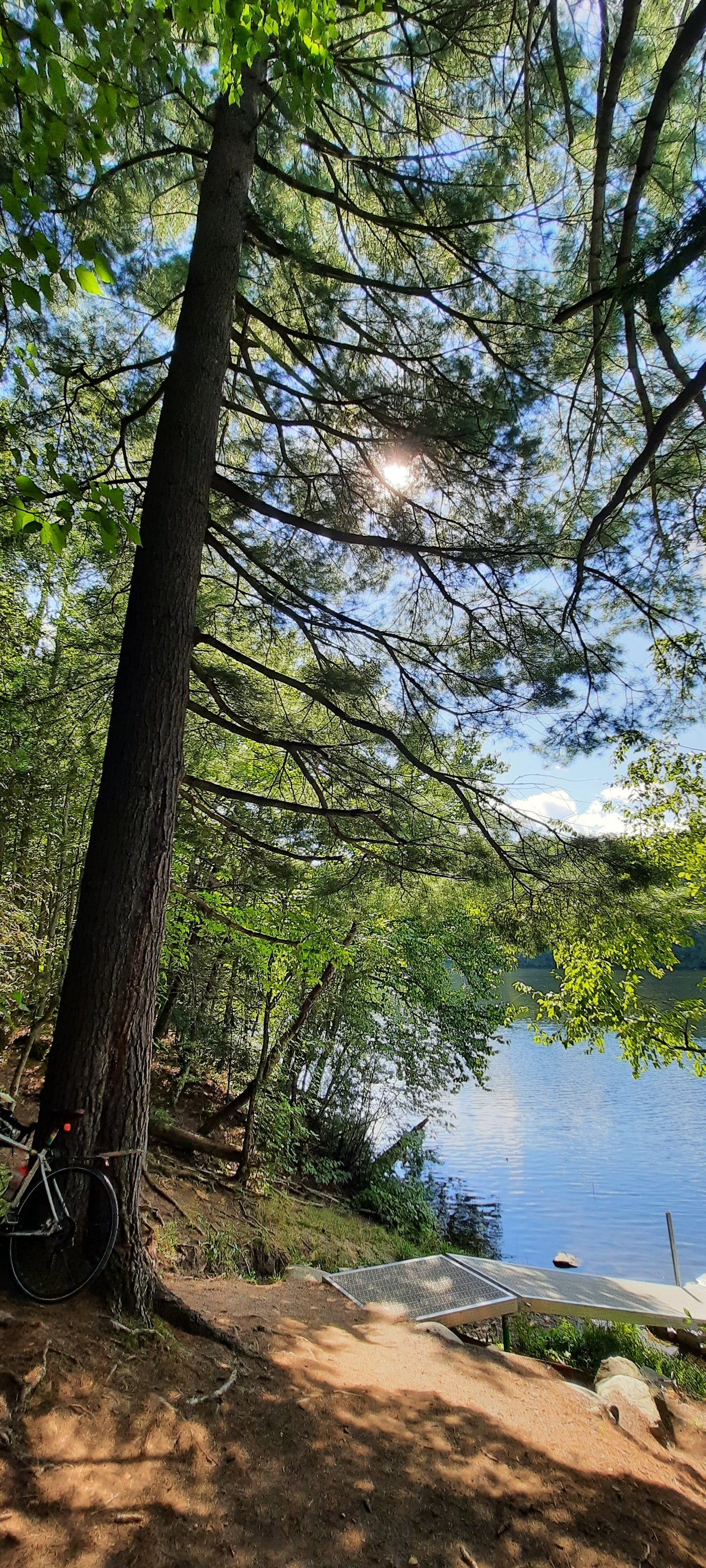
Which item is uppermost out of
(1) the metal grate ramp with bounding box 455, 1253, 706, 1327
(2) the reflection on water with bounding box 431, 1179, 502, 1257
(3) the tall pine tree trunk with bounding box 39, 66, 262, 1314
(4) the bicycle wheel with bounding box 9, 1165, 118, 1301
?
(3) the tall pine tree trunk with bounding box 39, 66, 262, 1314

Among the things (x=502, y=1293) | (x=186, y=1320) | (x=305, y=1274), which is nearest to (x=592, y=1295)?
(x=502, y=1293)

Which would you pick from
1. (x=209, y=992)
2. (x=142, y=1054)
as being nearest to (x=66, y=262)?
(x=142, y=1054)

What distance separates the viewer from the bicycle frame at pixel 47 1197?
2.09 m

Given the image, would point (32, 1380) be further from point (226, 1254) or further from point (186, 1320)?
point (226, 1254)

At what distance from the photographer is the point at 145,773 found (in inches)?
98.6

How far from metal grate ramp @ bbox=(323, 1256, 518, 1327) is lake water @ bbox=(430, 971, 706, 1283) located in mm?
3739

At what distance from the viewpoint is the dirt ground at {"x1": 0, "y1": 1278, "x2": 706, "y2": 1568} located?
5.01ft

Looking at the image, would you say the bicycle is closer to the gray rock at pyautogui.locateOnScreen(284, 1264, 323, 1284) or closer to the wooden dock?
the wooden dock

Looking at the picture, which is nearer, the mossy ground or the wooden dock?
the wooden dock

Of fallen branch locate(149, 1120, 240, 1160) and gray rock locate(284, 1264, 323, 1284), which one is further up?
fallen branch locate(149, 1120, 240, 1160)

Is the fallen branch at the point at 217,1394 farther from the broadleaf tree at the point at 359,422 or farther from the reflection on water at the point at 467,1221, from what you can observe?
the reflection on water at the point at 467,1221

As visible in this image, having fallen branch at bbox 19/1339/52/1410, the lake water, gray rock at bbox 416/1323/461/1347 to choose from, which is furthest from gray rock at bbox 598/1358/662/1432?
the lake water

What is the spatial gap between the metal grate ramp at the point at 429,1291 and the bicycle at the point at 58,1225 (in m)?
2.83

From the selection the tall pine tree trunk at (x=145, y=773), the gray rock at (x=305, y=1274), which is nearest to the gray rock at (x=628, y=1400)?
the gray rock at (x=305, y=1274)
